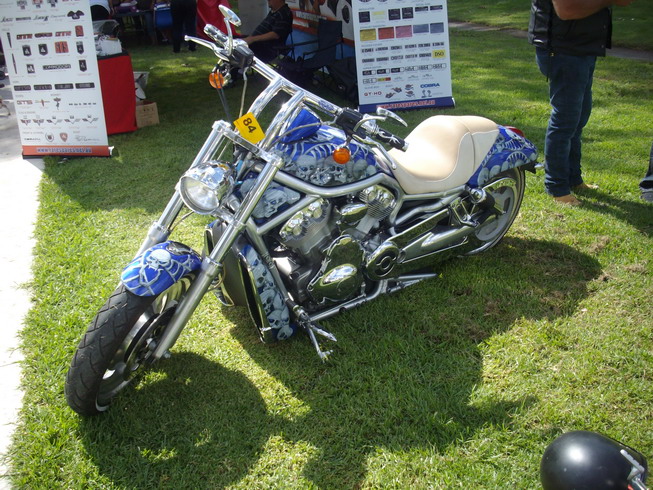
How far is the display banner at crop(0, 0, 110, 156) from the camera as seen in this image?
5.80 meters

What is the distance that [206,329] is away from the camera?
10.8 ft

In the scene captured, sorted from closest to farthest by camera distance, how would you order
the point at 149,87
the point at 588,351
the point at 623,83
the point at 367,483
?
the point at 367,483 < the point at 588,351 < the point at 623,83 < the point at 149,87

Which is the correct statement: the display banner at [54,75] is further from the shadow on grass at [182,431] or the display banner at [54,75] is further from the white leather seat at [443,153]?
the shadow on grass at [182,431]

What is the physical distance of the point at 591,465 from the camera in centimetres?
177

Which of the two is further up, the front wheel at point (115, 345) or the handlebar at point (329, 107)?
the handlebar at point (329, 107)

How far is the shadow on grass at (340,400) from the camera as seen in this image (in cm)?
243

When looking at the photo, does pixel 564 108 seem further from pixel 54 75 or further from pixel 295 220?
pixel 54 75

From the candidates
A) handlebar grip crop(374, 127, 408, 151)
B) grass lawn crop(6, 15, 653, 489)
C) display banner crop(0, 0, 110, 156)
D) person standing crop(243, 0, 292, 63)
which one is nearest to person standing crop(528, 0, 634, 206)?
grass lawn crop(6, 15, 653, 489)

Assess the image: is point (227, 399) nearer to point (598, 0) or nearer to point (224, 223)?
point (224, 223)

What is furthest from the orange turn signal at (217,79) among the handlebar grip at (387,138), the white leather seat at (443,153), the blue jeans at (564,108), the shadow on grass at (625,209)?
the shadow on grass at (625,209)

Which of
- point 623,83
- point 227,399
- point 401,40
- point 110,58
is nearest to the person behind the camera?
point 227,399

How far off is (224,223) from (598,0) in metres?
2.91

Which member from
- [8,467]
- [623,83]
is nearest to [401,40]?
[623,83]

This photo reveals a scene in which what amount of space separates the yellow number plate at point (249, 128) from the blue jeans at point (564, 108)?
2597 millimetres
